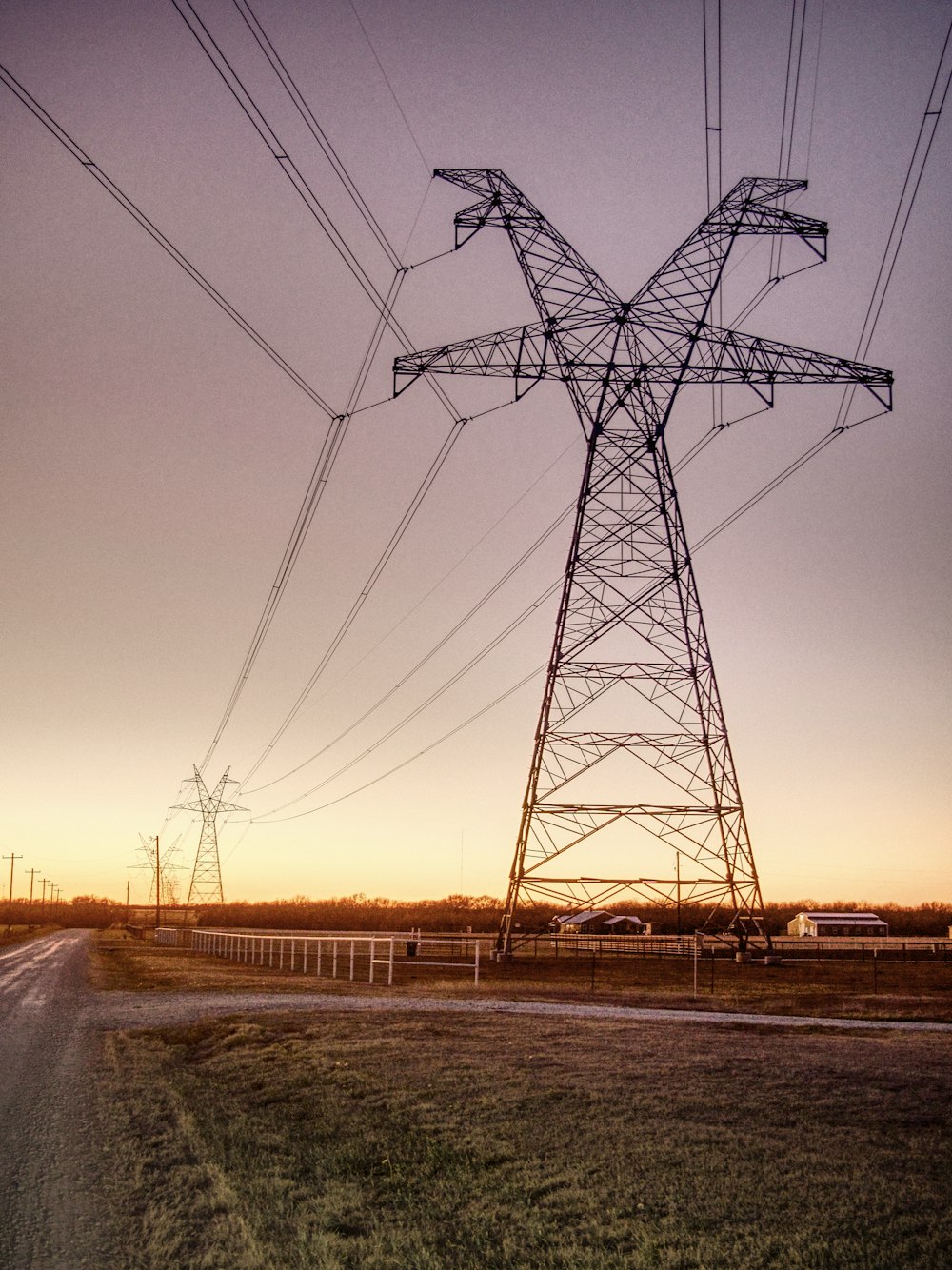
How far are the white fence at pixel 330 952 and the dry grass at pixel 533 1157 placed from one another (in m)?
15.1

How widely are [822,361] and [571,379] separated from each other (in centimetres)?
585

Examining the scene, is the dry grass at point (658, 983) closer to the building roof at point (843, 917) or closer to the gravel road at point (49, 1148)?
the gravel road at point (49, 1148)

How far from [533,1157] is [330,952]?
41.9 meters

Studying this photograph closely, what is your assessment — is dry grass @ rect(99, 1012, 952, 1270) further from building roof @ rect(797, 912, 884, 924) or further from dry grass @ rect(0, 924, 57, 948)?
dry grass @ rect(0, 924, 57, 948)

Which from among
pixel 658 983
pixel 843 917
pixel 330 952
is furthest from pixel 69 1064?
pixel 843 917

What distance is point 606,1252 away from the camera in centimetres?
645

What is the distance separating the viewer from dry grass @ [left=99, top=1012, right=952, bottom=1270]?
6.62 meters

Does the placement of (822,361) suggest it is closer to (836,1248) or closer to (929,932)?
(836,1248)

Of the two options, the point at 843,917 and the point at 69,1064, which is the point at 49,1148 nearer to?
the point at 69,1064

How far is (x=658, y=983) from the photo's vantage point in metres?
30.3

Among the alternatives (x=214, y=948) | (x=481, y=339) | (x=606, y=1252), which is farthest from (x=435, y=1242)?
(x=214, y=948)

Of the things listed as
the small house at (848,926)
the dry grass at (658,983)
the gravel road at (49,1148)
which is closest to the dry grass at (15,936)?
the dry grass at (658,983)

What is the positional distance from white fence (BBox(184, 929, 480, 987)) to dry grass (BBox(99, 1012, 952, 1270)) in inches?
596

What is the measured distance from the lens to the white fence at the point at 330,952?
32.1 m
